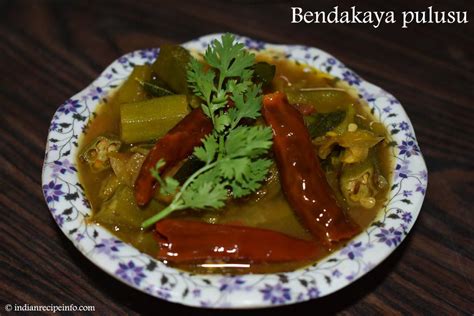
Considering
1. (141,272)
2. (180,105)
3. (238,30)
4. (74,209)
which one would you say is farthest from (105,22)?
(141,272)

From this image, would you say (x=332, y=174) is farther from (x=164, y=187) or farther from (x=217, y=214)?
(x=164, y=187)

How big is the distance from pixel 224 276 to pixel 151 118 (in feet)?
2.83

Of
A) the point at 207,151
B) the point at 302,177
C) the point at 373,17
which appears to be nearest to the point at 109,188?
the point at 207,151

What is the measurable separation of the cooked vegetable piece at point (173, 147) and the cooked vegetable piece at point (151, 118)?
0.20 meters

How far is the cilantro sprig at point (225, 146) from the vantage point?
237 centimetres

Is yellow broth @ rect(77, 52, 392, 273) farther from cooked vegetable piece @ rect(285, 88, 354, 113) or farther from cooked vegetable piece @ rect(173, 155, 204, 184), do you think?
cooked vegetable piece @ rect(285, 88, 354, 113)

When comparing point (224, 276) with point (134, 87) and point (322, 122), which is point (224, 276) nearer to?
point (322, 122)

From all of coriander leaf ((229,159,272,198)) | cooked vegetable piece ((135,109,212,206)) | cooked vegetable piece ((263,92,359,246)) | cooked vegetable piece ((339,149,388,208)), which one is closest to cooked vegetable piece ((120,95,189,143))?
cooked vegetable piece ((135,109,212,206))

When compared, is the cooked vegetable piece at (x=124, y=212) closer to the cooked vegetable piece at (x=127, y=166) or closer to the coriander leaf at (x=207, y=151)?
the cooked vegetable piece at (x=127, y=166)

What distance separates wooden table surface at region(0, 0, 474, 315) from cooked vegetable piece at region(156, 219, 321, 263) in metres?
0.37

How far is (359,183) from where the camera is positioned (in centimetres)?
271

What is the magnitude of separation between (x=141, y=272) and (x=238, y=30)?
91.6 inches

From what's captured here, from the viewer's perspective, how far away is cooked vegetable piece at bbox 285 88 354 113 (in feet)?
10.1

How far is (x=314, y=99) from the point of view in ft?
10.2
